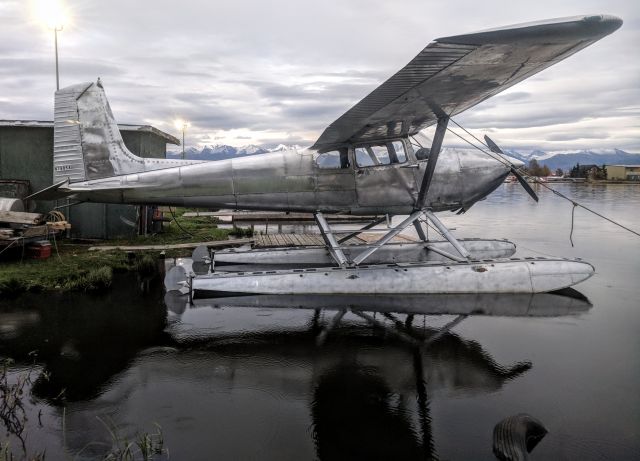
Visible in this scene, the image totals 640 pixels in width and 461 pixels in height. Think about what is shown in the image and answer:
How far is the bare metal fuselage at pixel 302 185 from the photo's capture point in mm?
8273

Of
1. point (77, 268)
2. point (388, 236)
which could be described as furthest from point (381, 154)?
point (77, 268)

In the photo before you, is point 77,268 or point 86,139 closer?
point 86,139

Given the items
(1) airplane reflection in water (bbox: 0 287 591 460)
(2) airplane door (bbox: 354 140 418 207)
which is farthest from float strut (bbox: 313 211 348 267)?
(1) airplane reflection in water (bbox: 0 287 591 460)

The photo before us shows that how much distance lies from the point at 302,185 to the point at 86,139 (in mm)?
4353

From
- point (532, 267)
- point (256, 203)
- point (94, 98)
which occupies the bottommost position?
point (532, 267)

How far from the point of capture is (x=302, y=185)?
861cm

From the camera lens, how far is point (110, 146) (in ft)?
29.4

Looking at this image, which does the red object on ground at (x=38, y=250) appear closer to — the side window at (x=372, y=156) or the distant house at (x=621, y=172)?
the side window at (x=372, y=156)

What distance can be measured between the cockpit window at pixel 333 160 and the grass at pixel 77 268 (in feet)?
14.7

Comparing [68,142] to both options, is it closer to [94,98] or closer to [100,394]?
[94,98]

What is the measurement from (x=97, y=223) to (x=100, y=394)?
10.8 meters

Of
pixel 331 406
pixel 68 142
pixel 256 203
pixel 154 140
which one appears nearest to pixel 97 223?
pixel 154 140

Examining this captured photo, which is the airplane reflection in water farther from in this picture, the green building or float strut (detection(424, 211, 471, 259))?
the green building

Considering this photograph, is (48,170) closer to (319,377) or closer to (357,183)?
(357,183)
